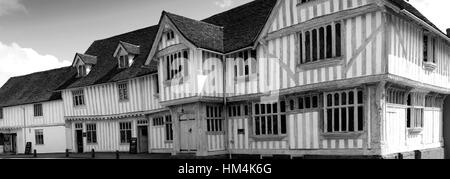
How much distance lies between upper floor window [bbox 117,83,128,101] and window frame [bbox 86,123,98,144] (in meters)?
3.60

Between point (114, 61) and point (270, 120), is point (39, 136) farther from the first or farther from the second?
point (270, 120)

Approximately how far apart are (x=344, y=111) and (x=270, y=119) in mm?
3482

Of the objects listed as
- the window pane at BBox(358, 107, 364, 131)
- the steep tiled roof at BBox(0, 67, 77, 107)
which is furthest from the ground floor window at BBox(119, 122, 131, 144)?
the window pane at BBox(358, 107, 364, 131)

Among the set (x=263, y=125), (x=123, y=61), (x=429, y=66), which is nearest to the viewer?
(x=429, y=66)

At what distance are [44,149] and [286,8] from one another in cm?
2202

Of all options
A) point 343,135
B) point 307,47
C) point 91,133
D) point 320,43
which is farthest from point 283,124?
point 91,133

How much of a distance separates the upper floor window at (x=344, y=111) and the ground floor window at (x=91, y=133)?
17.1m

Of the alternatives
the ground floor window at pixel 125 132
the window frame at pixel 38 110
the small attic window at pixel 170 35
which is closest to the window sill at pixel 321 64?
the small attic window at pixel 170 35

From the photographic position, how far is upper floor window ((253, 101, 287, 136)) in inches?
558

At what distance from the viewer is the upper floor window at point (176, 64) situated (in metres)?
15.5

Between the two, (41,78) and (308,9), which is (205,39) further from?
(41,78)

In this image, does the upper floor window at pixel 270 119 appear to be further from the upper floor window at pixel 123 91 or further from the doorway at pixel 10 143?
the doorway at pixel 10 143

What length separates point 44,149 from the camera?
26.3 metres

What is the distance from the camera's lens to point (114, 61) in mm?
23562
